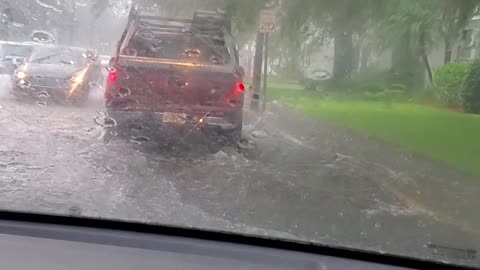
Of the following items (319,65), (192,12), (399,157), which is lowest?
(399,157)

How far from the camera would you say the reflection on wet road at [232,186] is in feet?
17.6

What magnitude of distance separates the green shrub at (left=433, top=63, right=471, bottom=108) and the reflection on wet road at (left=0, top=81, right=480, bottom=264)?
1.42 meters

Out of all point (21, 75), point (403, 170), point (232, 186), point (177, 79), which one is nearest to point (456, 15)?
point (403, 170)

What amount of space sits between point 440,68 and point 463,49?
41 cm

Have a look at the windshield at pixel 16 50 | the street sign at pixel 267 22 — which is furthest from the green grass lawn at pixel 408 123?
the windshield at pixel 16 50

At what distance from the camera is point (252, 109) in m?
10.3

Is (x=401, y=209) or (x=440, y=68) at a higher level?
(x=440, y=68)

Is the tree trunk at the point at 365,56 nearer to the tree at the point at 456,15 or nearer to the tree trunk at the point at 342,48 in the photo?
the tree trunk at the point at 342,48

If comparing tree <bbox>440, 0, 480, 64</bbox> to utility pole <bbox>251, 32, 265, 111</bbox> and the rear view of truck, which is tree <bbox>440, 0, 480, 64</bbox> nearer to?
utility pole <bbox>251, 32, 265, 111</bbox>

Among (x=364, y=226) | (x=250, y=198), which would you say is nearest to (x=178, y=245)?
(x=364, y=226)

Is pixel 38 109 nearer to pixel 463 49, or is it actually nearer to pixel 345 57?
pixel 345 57

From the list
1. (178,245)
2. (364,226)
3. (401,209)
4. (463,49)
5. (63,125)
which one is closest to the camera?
(178,245)

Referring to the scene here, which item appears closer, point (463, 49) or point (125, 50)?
point (125, 50)

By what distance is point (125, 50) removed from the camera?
365 inches
